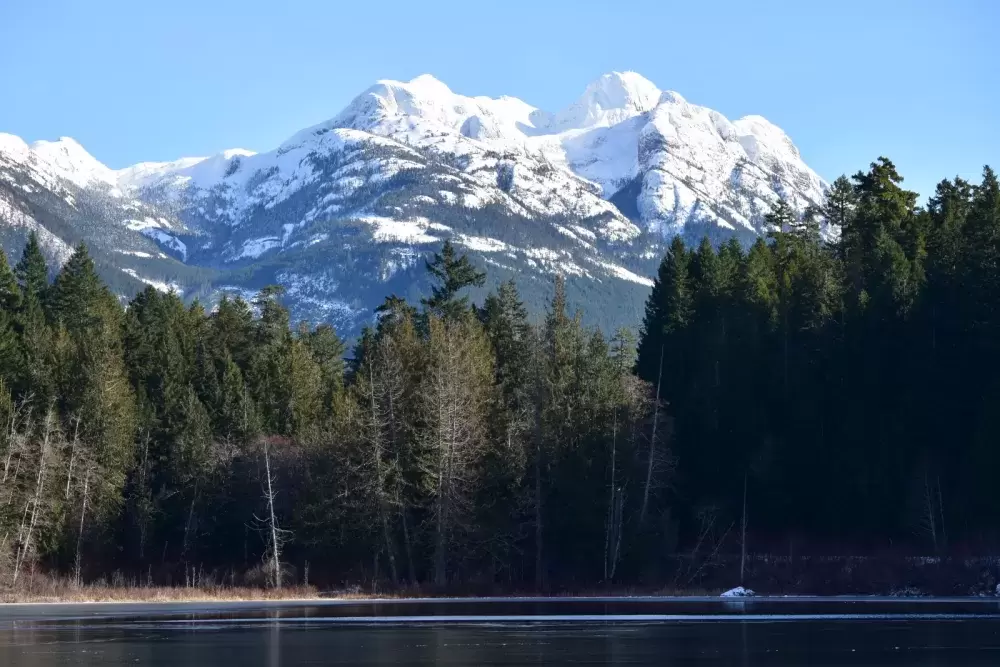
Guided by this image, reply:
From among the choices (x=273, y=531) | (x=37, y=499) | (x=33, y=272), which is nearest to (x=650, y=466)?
(x=273, y=531)

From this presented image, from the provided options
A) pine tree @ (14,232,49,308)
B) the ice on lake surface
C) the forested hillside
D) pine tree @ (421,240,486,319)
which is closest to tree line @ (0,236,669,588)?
the forested hillside

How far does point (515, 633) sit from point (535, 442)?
115 feet

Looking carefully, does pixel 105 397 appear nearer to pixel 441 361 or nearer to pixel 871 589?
pixel 441 361

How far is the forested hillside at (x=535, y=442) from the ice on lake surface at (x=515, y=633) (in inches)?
579

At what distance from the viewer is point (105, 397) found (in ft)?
276

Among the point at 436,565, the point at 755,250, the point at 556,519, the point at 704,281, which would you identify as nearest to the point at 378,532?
the point at 436,565

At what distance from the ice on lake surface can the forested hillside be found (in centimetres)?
1471

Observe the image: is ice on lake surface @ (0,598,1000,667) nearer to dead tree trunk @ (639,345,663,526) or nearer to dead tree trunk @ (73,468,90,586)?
dead tree trunk @ (639,345,663,526)

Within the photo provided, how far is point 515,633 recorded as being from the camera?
142 ft

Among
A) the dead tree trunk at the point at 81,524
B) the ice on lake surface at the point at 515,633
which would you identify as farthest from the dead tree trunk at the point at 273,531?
the ice on lake surface at the point at 515,633

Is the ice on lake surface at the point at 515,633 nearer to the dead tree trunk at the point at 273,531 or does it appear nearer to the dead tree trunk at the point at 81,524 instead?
the dead tree trunk at the point at 273,531

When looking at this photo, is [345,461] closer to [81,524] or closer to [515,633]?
[81,524]

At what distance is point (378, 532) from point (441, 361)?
429 inches

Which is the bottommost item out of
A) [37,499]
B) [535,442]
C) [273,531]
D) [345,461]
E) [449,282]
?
[273,531]
